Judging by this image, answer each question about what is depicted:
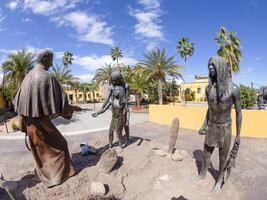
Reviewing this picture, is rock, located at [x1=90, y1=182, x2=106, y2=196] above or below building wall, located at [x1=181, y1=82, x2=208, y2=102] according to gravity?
below

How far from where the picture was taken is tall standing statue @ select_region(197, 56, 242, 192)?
4258 millimetres

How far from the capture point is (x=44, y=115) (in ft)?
13.6

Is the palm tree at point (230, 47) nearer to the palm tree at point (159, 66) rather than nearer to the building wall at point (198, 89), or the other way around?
the palm tree at point (159, 66)

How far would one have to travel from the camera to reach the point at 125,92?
20.7ft

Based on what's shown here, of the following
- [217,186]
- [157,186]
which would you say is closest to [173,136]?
[157,186]

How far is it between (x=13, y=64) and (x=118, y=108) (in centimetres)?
2098

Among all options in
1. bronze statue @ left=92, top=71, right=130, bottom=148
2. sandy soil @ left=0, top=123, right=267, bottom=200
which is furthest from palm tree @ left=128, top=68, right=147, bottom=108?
sandy soil @ left=0, top=123, right=267, bottom=200

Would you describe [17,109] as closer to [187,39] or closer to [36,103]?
[36,103]

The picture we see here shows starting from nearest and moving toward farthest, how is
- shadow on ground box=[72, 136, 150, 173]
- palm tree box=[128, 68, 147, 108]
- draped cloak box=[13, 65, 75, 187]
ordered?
draped cloak box=[13, 65, 75, 187] < shadow on ground box=[72, 136, 150, 173] < palm tree box=[128, 68, 147, 108]

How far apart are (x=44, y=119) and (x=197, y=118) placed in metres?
8.88

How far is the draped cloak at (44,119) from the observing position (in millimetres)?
4035

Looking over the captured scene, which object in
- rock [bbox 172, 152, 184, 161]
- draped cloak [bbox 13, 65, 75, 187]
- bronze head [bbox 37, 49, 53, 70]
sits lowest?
rock [bbox 172, 152, 184, 161]

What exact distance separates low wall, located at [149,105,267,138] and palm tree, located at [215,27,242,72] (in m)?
13.1

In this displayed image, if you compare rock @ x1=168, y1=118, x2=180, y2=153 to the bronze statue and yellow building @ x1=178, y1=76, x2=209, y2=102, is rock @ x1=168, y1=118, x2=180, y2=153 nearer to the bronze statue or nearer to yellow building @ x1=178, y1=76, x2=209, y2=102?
the bronze statue
